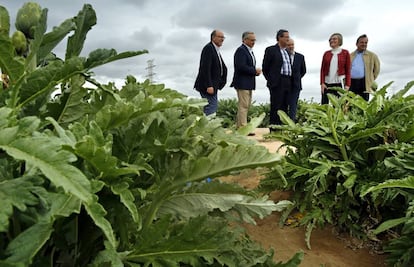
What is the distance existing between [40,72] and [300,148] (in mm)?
2561

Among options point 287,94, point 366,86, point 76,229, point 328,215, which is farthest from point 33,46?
point 366,86

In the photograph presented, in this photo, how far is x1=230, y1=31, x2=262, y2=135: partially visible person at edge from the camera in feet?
24.3

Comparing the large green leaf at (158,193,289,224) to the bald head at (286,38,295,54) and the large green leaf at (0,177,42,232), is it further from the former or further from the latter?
the bald head at (286,38,295,54)

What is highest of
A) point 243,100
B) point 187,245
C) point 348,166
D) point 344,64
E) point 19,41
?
point 344,64

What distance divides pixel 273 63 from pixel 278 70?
0.47 ft

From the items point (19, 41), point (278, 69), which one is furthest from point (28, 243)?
point (278, 69)

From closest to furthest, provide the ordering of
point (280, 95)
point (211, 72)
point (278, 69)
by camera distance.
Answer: point (211, 72) < point (278, 69) < point (280, 95)

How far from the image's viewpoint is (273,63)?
7.52m

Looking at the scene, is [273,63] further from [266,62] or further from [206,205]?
[206,205]

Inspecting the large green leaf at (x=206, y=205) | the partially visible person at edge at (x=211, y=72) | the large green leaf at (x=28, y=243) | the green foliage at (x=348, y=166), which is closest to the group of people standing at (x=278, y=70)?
the partially visible person at edge at (x=211, y=72)

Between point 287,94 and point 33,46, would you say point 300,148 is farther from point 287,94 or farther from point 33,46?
point 287,94

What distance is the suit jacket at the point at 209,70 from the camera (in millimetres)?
6512

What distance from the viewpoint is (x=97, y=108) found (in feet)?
3.85

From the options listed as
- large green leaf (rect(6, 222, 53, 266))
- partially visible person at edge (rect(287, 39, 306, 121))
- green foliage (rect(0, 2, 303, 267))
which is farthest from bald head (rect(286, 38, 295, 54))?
large green leaf (rect(6, 222, 53, 266))
